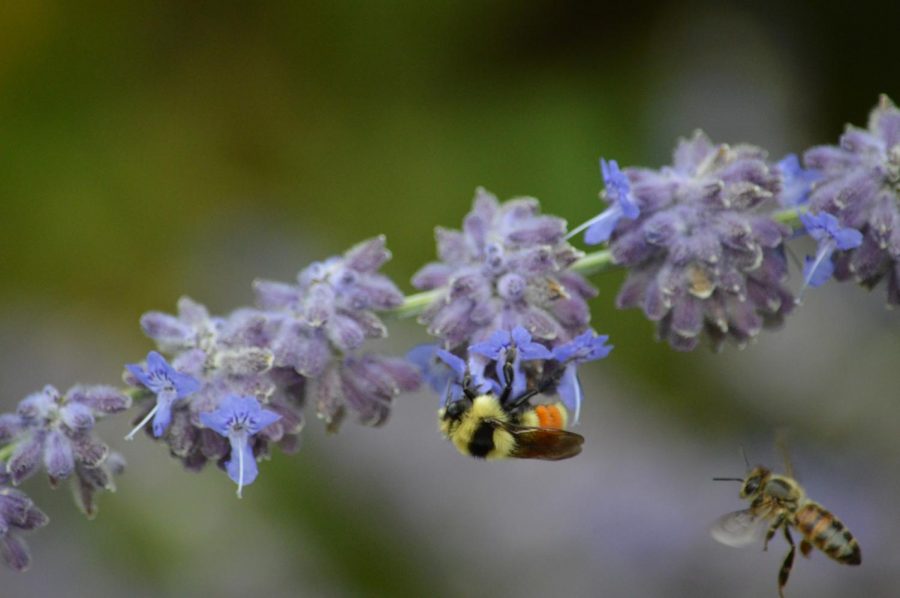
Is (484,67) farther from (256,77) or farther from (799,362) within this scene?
(799,362)

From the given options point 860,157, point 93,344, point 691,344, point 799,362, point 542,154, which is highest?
point 542,154

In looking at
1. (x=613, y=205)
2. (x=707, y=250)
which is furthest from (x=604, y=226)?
(x=707, y=250)

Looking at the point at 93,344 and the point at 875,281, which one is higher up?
the point at 93,344

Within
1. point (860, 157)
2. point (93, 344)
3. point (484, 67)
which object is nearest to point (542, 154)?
point (484, 67)

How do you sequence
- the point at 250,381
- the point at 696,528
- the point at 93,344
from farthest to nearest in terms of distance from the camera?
the point at 93,344, the point at 696,528, the point at 250,381

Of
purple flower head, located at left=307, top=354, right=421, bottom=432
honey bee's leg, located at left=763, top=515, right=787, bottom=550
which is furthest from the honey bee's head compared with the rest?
purple flower head, located at left=307, top=354, right=421, bottom=432

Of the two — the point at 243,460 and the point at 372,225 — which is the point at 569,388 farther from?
the point at 372,225

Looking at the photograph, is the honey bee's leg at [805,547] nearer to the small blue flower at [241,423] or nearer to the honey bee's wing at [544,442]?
the honey bee's wing at [544,442]
